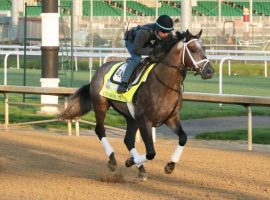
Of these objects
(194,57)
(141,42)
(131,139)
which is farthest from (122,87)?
(194,57)

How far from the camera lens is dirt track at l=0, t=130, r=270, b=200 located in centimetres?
898

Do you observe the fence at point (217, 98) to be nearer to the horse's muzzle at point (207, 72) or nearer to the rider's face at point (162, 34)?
the rider's face at point (162, 34)

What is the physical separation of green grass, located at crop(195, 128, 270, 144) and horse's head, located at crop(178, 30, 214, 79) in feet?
15.6

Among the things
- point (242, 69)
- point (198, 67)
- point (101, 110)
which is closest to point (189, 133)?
point (101, 110)

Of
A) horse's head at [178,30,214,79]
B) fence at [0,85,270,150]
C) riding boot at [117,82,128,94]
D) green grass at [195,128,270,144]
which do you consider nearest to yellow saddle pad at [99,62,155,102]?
riding boot at [117,82,128,94]

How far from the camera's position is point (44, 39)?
18.1 metres

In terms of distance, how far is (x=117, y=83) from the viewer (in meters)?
10.5

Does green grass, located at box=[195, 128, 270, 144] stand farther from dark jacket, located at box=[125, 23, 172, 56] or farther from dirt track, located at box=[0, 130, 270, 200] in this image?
dark jacket, located at box=[125, 23, 172, 56]

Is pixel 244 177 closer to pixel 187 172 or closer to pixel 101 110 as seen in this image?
pixel 187 172

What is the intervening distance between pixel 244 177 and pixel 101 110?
1680 mm

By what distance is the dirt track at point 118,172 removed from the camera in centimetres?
898

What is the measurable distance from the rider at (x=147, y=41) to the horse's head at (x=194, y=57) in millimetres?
273

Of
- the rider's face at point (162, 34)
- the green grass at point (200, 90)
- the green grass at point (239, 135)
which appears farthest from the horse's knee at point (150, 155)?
the green grass at point (200, 90)

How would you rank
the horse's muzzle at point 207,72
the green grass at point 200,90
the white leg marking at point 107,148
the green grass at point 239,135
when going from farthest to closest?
1. the green grass at point 200,90
2. the green grass at point 239,135
3. the white leg marking at point 107,148
4. the horse's muzzle at point 207,72
